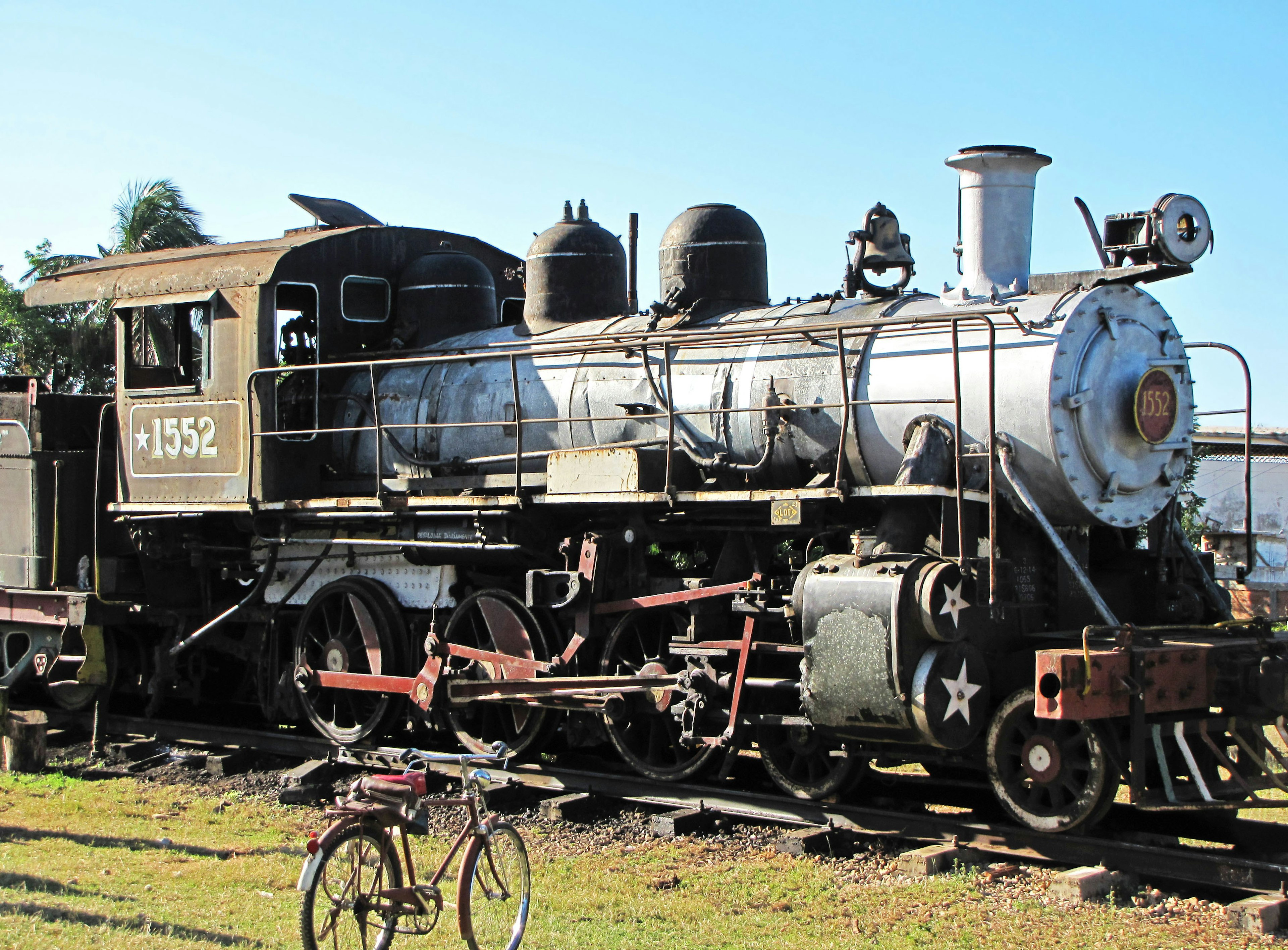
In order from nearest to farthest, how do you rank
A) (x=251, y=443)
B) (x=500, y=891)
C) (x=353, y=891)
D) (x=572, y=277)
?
(x=353, y=891) < (x=500, y=891) < (x=251, y=443) < (x=572, y=277)

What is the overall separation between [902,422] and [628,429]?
2.01 m

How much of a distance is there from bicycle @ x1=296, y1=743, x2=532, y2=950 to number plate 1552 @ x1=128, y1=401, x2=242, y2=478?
17.1ft

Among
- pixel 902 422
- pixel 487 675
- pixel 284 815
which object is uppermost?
pixel 902 422

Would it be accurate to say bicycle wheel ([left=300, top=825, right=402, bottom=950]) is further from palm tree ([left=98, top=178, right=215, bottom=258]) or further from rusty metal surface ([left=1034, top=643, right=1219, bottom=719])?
palm tree ([left=98, top=178, right=215, bottom=258])

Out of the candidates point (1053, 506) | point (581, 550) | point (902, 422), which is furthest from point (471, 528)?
point (1053, 506)

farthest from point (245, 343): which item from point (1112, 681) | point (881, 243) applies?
point (1112, 681)

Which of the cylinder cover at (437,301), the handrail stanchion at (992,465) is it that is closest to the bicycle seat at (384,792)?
the handrail stanchion at (992,465)

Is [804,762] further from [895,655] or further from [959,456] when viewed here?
[959,456]

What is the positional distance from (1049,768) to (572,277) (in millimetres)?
5305

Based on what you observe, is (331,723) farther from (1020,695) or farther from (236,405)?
(1020,695)

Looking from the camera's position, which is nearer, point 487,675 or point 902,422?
point 902,422

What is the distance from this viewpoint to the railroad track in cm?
686

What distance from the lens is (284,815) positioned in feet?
29.1

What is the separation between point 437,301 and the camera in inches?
442
